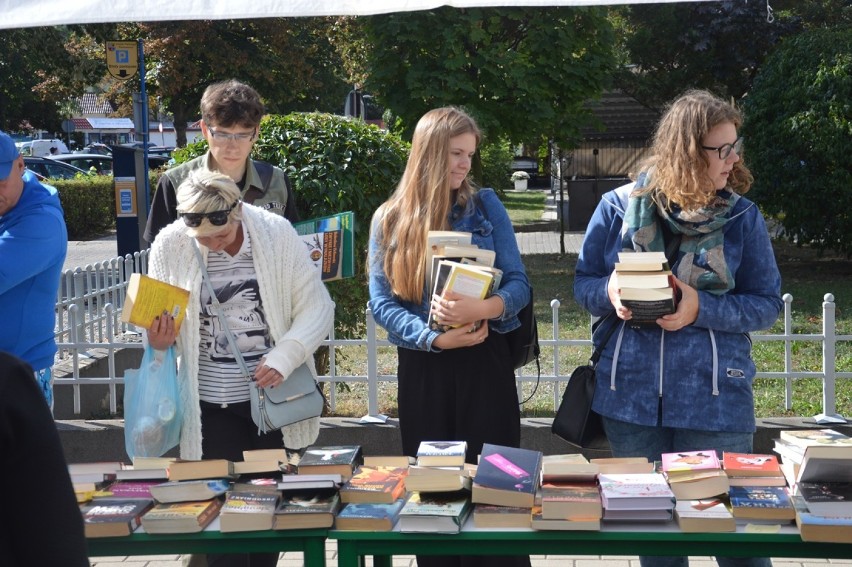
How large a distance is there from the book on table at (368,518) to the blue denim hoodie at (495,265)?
34.7 inches

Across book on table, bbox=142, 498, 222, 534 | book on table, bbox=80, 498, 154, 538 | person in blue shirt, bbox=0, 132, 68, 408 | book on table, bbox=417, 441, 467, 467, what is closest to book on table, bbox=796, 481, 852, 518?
book on table, bbox=417, 441, 467, 467

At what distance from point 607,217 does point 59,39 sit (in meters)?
22.8

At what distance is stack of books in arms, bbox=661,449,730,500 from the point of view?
9.40 feet

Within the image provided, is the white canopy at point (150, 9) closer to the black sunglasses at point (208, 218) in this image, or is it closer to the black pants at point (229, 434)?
the black sunglasses at point (208, 218)

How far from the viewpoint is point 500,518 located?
280cm

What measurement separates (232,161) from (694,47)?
48.9 ft

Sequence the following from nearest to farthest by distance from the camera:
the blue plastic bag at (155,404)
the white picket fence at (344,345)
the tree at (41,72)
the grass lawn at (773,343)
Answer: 1. the blue plastic bag at (155,404)
2. the white picket fence at (344,345)
3. the grass lawn at (773,343)
4. the tree at (41,72)

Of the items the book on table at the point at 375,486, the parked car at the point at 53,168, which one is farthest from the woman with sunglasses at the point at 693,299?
the parked car at the point at 53,168

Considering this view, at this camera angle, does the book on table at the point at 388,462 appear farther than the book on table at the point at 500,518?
Yes

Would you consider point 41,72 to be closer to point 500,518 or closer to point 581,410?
point 581,410

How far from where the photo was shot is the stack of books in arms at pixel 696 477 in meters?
2.87

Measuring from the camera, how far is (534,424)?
5.75 m

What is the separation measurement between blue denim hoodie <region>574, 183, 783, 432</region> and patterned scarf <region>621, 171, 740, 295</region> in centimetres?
4

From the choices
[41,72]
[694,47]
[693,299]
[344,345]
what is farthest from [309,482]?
[41,72]
